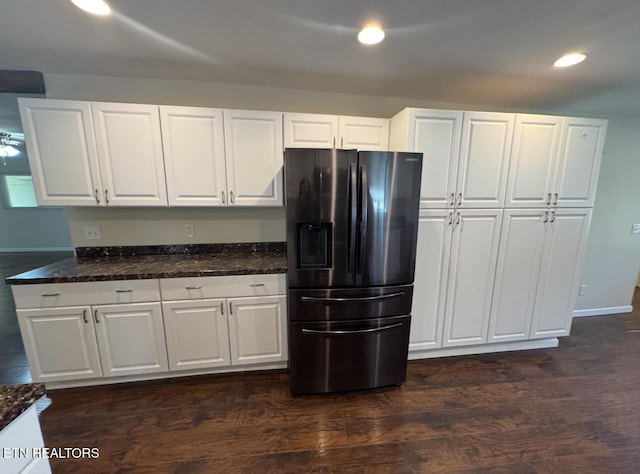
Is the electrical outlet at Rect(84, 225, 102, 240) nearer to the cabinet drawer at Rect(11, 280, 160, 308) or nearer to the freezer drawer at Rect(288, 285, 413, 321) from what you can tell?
the cabinet drawer at Rect(11, 280, 160, 308)

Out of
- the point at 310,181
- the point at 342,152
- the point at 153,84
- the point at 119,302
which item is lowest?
the point at 119,302

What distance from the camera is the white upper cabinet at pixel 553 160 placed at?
2.12 m

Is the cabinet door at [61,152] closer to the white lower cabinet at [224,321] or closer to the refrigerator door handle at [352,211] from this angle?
the white lower cabinet at [224,321]

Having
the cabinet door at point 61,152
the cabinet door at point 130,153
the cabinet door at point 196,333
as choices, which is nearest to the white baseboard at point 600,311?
the cabinet door at point 196,333

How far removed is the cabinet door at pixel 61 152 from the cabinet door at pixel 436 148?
95.9 inches

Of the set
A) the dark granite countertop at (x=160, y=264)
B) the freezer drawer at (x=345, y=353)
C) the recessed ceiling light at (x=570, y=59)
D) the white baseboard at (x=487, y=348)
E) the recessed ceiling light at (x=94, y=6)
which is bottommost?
the white baseboard at (x=487, y=348)

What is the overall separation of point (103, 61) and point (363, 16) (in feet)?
6.10

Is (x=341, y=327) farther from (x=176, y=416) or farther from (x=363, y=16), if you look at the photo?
(x=363, y=16)

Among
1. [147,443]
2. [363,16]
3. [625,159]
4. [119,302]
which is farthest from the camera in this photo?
[625,159]

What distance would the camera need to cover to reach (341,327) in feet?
6.15

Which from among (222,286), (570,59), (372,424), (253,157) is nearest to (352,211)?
(253,157)

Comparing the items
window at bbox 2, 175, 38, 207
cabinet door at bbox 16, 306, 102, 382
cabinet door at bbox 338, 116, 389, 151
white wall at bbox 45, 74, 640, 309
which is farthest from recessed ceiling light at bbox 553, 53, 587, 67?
window at bbox 2, 175, 38, 207

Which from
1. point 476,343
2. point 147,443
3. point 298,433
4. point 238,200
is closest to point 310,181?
point 238,200

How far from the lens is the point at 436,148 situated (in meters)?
2.03
